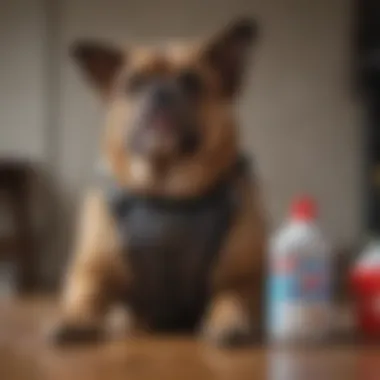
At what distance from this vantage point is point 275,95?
335 cm

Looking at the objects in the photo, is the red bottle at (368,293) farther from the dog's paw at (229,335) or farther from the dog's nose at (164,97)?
the dog's nose at (164,97)

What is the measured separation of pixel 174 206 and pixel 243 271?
0.12 meters

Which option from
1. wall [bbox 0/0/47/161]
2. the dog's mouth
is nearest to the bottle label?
the dog's mouth

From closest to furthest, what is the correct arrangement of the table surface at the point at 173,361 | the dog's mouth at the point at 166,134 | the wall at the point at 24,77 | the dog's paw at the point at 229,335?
the table surface at the point at 173,361 → the dog's paw at the point at 229,335 → the dog's mouth at the point at 166,134 → the wall at the point at 24,77

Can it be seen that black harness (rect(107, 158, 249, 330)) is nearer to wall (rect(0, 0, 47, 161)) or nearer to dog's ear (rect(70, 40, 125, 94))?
dog's ear (rect(70, 40, 125, 94))

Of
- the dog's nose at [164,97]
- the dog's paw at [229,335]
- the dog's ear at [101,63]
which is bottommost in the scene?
the dog's paw at [229,335]

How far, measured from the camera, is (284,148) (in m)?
3.34

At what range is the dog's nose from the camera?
118 cm

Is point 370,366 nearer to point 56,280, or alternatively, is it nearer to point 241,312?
point 241,312

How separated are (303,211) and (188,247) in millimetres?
152

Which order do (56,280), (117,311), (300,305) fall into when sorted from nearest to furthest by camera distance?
(300,305), (117,311), (56,280)

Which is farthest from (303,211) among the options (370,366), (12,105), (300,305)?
(12,105)

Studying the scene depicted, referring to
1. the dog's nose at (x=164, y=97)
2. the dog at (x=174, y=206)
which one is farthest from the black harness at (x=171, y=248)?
the dog's nose at (x=164, y=97)

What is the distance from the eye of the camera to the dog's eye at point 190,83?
120 cm
